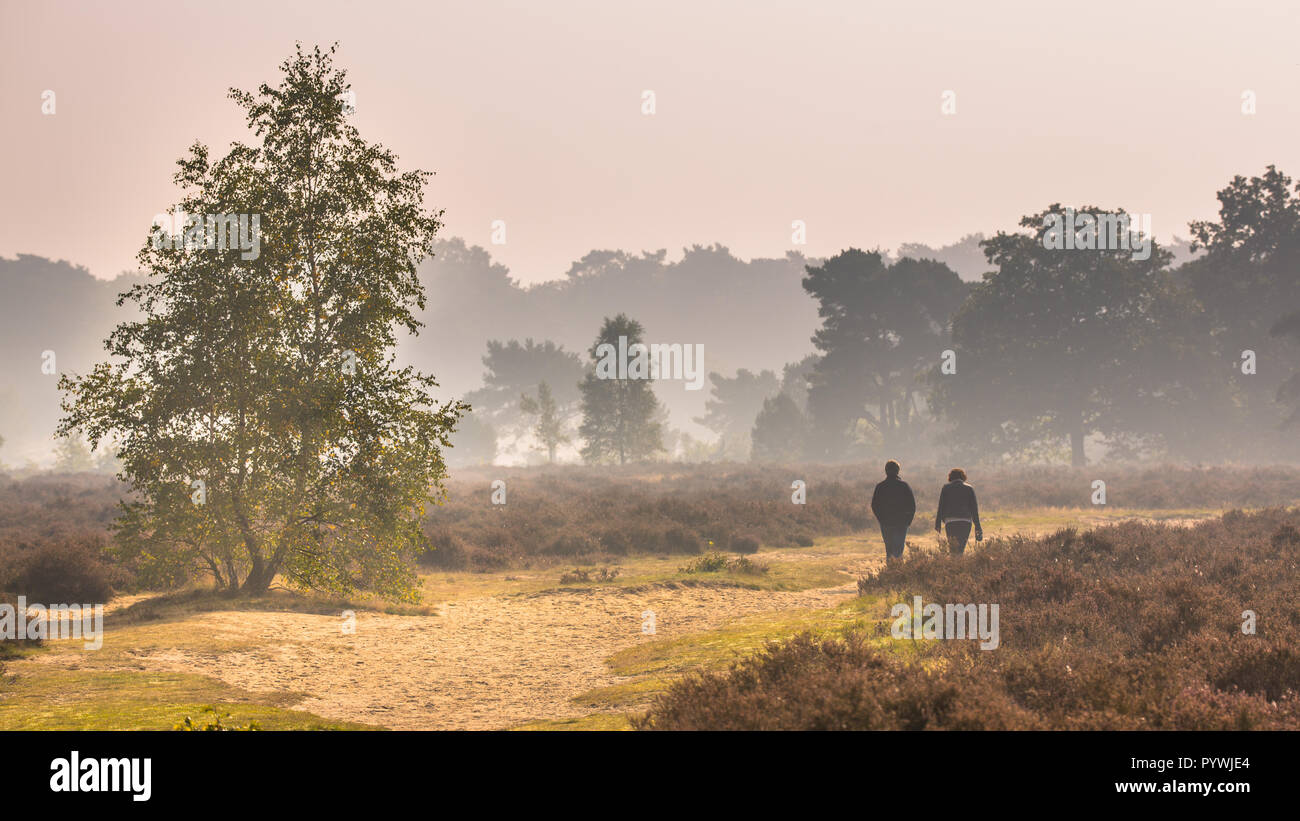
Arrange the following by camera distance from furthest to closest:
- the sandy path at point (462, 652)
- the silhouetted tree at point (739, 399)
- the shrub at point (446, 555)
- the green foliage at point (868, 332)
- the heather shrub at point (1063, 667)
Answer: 1. the silhouetted tree at point (739, 399)
2. the green foliage at point (868, 332)
3. the shrub at point (446, 555)
4. the sandy path at point (462, 652)
5. the heather shrub at point (1063, 667)

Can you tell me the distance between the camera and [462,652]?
13.8 m

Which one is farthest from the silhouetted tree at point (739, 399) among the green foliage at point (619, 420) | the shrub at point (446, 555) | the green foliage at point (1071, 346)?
the shrub at point (446, 555)

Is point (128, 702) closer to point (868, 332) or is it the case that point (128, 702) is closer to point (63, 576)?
point (63, 576)

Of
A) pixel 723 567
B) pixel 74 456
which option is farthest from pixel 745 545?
pixel 74 456

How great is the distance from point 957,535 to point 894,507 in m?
1.15

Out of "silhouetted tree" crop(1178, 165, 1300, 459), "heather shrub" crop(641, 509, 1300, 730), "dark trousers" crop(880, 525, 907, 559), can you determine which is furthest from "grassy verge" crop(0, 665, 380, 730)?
"silhouetted tree" crop(1178, 165, 1300, 459)

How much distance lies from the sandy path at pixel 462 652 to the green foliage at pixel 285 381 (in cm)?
196

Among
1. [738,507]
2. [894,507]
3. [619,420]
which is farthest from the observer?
[619,420]

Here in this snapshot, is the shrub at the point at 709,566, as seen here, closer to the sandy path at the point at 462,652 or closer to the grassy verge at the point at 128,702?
the sandy path at the point at 462,652

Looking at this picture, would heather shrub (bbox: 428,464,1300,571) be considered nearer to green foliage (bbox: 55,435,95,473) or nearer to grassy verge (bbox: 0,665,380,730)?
grassy verge (bbox: 0,665,380,730)

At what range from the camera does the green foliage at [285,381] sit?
16594 mm

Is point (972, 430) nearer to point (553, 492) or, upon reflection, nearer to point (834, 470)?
point (834, 470)

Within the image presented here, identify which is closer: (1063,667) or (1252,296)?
(1063,667)

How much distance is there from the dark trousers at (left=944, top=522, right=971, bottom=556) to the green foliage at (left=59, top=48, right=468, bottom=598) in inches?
364
